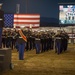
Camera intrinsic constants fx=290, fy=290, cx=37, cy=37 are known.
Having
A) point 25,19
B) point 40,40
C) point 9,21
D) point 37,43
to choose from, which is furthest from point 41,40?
point 9,21

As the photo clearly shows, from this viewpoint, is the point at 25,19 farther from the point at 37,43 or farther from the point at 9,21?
the point at 37,43

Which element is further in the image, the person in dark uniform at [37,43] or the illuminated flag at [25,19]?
the illuminated flag at [25,19]

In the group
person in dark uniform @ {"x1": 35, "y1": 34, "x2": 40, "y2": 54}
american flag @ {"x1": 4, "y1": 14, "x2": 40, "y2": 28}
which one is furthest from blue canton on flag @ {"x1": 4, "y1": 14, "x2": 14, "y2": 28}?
person in dark uniform @ {"x1": 35, "y1": 34, "x2": 40, "y2": 54}

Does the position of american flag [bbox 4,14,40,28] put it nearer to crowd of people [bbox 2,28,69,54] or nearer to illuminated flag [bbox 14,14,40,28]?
illuminated flag [bbox 14,14,40,28]

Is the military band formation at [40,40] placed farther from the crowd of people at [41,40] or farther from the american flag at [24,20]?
the american flag at [24,20]

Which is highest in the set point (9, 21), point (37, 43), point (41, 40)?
point (9, 21)

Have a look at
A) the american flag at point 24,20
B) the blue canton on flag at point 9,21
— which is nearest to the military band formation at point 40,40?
the american flag at point 24,20

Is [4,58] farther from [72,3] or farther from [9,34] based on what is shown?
[72,3]

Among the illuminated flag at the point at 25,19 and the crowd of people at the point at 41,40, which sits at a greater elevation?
the illuminated flag at the point at 25,19

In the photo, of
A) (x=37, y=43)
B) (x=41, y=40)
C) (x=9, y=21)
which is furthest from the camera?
(x=9, y=21)

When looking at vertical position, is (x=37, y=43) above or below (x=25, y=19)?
below

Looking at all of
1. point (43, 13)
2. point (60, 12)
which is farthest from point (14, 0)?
point (60, 12)

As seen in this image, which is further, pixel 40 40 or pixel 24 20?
pixel 24 20

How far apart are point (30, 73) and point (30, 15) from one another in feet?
42.6
